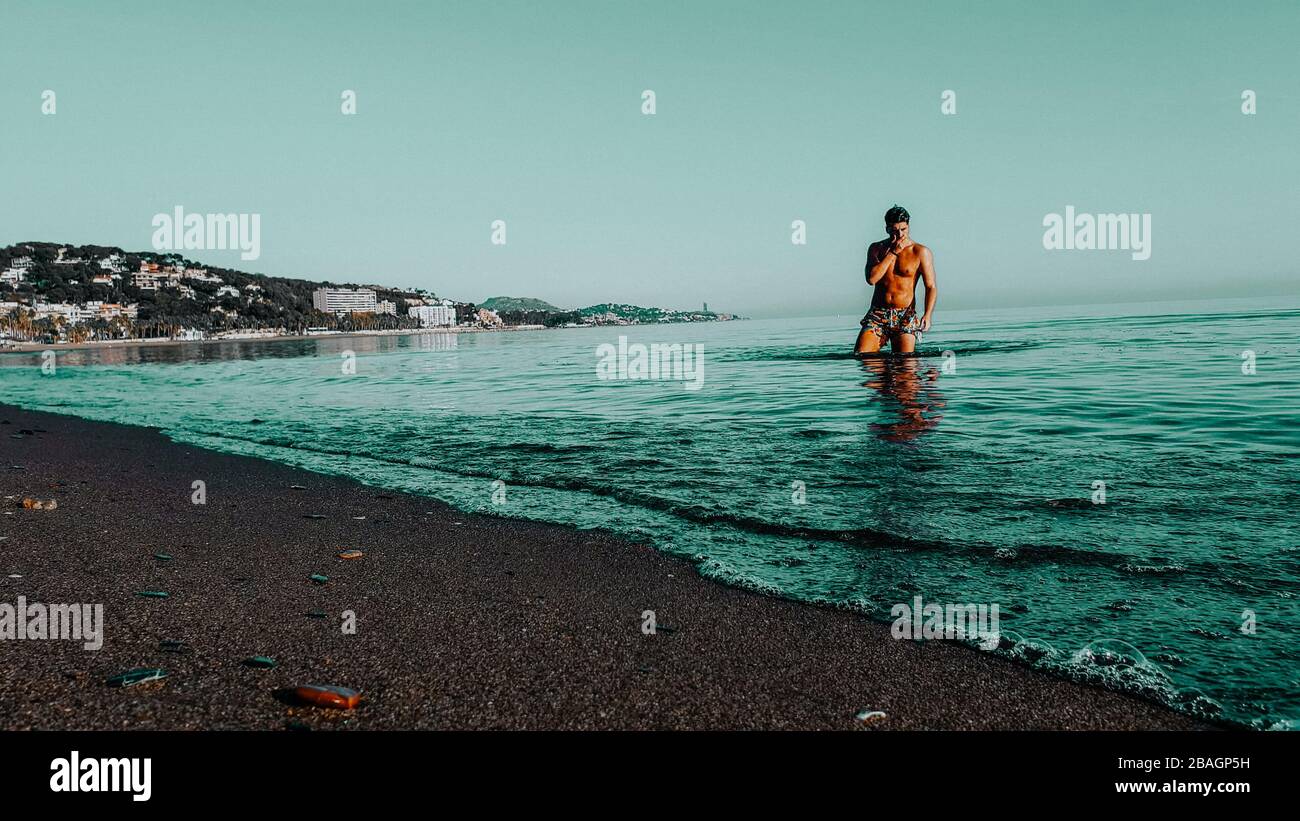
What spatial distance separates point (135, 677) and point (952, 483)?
731 cm

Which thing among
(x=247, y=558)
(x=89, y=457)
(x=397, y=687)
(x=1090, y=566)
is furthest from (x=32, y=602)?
(x=89, y=457)

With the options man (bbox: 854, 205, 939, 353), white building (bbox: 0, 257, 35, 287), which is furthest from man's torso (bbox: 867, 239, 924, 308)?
white building (bbox: 0, 257, 35, 287)

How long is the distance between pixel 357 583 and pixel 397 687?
1.88 meters

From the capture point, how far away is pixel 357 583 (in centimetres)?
491

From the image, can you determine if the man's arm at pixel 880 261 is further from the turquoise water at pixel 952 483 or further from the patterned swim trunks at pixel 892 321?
the turquoise water at pixel 952 483

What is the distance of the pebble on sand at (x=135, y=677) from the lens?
3221mm

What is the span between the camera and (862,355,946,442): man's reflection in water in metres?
11.5

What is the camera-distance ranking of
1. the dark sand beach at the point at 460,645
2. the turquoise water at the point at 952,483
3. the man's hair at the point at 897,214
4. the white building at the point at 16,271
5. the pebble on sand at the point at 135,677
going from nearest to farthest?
1. the dark sand beach at the point at 460,645
2. the pebble on sand at the point at 135,677
3. the turquoise water at the point at 952,483
4. the man's hair at the point at 897,214
5. the white building at the point at 16,271

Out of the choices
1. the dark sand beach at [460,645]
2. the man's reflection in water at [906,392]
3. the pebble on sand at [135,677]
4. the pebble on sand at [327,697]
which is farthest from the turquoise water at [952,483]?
the pebble on sand at [135,677]

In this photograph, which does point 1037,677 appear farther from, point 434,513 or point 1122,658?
point 434,513

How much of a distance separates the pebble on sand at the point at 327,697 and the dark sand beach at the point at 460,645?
42mm

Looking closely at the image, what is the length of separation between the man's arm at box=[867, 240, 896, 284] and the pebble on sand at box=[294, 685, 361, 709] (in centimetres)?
2103

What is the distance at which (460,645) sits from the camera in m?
3.78

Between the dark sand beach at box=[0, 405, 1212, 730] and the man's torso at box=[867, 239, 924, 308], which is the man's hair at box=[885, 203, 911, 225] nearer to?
the man's torso at box=[867, 239, 924, 308]
